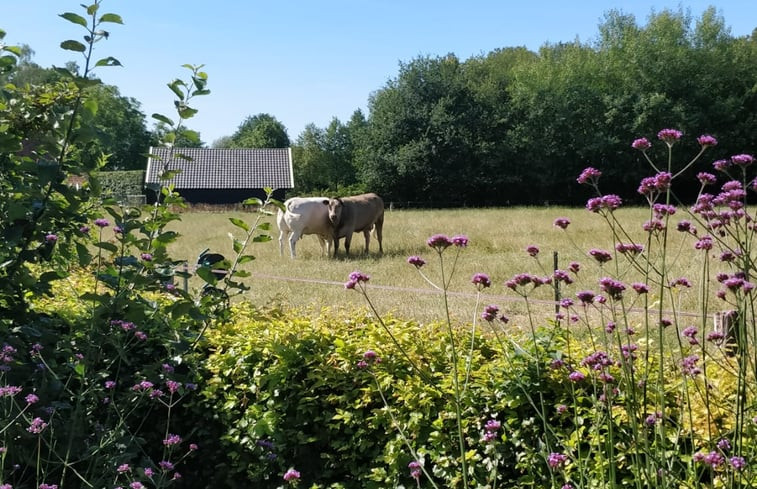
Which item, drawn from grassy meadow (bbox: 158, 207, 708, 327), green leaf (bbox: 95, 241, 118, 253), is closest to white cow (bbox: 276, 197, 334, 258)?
grassy meadow (bbox: 158, 207, 708, 327)

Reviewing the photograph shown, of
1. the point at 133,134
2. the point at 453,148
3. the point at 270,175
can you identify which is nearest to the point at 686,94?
the point at 453,148

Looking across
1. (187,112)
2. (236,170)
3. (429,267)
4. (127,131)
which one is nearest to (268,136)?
(127,131)

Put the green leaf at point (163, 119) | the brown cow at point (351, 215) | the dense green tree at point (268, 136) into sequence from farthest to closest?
the dense green tree at point (268, 136) < the brown cow at point (351, 215) < the green leaf at point (163, 119)

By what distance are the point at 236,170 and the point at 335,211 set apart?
1621 inches

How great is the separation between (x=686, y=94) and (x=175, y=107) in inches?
2004

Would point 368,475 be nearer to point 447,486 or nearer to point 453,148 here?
point 447,486

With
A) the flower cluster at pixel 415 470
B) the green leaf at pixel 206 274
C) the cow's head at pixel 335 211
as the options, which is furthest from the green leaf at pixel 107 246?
the cow's head at pixel 335 211

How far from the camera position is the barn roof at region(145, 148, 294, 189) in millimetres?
54812

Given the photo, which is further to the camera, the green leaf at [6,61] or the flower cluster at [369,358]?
the green leaf at [6,61]

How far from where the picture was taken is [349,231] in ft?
57.2

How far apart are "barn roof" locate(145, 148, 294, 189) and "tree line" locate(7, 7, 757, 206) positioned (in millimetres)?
7723

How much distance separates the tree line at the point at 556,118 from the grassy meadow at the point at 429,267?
71.9 ft

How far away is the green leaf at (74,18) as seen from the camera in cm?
336

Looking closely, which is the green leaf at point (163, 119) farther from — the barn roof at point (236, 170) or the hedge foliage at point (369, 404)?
the barn roof at point (236, 170)
